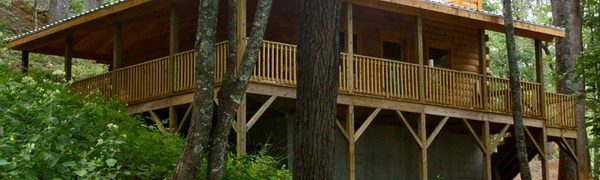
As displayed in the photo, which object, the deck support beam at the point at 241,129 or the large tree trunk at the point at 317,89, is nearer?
the large tree trunk at the point at 317,89

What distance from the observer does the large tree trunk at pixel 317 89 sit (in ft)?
35.8

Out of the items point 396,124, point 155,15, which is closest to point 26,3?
point 155,15

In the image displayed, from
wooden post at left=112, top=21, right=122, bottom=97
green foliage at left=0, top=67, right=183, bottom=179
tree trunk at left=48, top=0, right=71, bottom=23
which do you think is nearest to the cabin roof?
wooden post at left=112, top=21, right=122, bottom=97

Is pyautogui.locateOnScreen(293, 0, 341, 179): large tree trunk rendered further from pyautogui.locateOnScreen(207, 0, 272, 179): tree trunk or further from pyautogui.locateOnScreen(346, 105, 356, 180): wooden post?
pyautogui.locateOnScreen(346, 105, 356, 180): wooden post

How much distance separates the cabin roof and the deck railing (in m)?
1.18

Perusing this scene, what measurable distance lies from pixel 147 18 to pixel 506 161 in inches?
425

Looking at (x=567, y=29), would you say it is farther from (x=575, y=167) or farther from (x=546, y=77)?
(x=546, y=77)

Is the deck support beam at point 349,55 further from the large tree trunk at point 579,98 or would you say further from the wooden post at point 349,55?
the large tree trunk at point 579,98

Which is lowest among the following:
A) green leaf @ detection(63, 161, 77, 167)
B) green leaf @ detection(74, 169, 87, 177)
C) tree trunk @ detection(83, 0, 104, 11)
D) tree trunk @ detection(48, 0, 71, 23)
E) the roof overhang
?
green leaf @ detection(74, 169, 87, 177)

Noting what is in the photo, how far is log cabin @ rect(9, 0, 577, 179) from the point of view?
18.7 meters

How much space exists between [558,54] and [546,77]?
16.3 m

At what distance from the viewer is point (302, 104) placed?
1111cm

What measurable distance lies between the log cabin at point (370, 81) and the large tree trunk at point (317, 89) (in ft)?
18.8

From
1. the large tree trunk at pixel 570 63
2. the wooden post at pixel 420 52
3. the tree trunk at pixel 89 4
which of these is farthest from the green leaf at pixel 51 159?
the tree trunk at pixel 89 4
